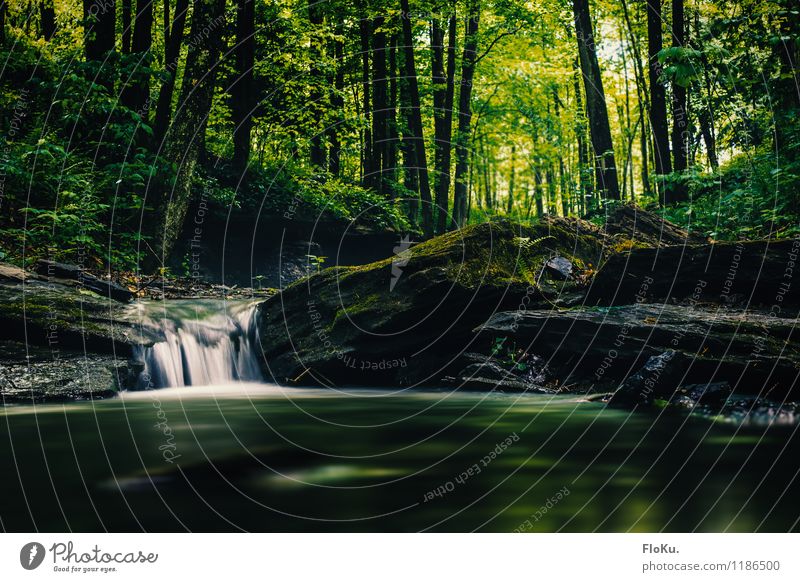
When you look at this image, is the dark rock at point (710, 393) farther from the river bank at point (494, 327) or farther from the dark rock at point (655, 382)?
the dark rock at point (655, 382)

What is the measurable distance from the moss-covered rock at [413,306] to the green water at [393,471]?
2312 millimetres

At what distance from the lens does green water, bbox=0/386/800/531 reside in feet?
12.9

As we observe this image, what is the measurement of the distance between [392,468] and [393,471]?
3.7 inches

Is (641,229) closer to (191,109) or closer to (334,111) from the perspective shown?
(191,109)

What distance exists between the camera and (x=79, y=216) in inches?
504

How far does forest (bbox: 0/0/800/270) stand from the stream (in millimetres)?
4571

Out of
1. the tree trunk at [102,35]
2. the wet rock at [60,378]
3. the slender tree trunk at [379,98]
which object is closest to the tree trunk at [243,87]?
the slender tree trunk at [379,98]

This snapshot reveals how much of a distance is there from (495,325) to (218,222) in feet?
43.9

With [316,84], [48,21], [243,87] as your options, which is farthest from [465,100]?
[48,21]

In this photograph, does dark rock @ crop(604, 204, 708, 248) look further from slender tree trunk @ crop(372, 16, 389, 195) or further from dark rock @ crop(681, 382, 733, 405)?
slender tree trunk @ crop(372, 16, 389, 195)

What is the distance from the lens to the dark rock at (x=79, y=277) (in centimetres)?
1090

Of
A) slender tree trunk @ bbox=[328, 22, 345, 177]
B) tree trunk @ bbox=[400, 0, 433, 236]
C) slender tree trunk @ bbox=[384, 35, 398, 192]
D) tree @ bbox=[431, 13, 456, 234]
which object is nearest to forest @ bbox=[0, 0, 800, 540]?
tree trunk @ bbox=[400, 0, 433, 236]

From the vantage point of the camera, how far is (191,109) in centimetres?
1658

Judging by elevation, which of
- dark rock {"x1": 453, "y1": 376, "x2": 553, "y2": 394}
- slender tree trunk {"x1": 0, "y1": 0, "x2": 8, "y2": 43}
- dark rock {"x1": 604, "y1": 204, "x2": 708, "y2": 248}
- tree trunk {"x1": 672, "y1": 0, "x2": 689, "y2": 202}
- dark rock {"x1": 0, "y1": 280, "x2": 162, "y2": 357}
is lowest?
dark rock {"x1": 453, "y1": 376, "x2": 553, "y2": 394}
